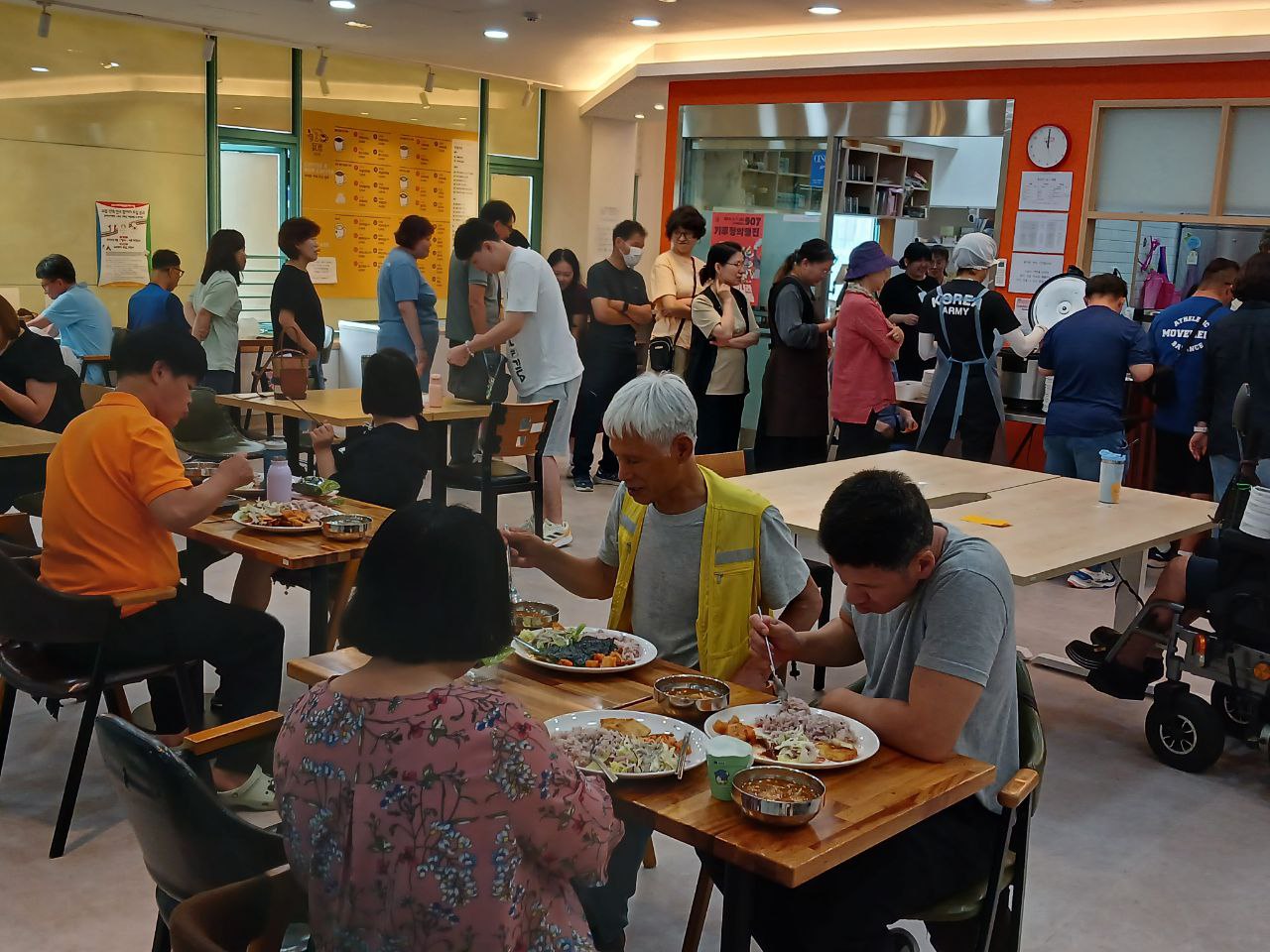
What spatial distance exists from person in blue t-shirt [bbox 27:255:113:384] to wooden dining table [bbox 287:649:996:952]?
624 cm

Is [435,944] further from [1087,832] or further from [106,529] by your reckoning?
[1087,832]

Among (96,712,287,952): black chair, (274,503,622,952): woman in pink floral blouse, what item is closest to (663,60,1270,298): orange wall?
(274,503,622,952): woman in pink floral blouse

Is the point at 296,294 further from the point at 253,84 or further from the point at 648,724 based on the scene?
the point at 648,724

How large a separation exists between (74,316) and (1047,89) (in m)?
6.02

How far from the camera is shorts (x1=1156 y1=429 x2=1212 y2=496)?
250 inches

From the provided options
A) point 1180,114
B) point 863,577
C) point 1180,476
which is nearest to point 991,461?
point 1180,476

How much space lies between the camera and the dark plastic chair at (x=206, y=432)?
5.67 metres

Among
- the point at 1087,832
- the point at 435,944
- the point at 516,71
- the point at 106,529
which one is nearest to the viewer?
the point at 435,944

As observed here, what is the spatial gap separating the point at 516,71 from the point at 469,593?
9.97m

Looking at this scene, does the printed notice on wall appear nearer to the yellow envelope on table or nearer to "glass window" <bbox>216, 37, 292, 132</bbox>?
"glass window" <bbox>216, 37, 292, 132</bbox>

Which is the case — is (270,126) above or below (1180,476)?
above

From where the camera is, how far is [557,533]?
6.10 m

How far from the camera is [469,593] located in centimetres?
159

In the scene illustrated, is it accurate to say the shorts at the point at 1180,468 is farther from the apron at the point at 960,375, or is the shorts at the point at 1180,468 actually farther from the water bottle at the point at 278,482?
the water bottle at the point at 278,482
